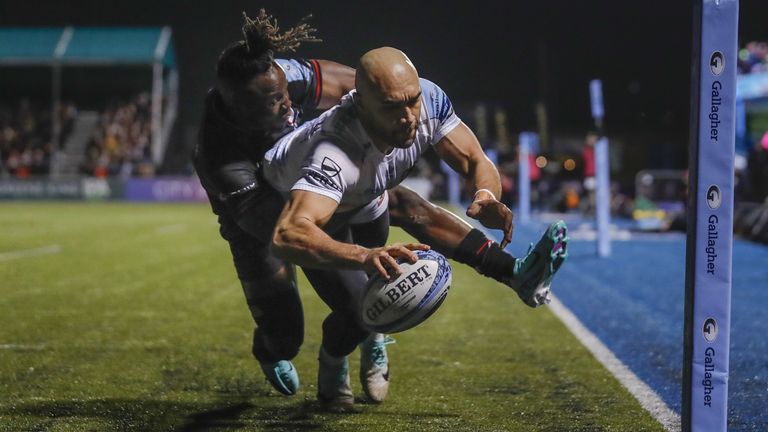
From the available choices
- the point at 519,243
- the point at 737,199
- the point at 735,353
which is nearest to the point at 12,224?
the point at 519,243

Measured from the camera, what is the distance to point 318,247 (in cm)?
348

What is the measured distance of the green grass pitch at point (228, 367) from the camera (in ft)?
14.6

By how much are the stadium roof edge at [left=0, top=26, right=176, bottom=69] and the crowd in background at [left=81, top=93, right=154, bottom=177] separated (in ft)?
8.56

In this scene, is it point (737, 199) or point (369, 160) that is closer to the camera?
point (369, 160)

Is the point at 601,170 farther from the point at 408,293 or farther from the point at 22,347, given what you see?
Result: the point at 408,293

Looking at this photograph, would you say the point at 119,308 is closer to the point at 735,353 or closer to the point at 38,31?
the point at 735,353

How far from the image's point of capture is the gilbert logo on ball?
3.12 metres

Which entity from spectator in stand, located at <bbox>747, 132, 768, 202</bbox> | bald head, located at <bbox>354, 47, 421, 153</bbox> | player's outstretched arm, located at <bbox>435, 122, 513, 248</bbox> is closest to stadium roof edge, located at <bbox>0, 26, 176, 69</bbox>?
spectator in stand, located at <bbox>747, 132, 768, 202</bbox>

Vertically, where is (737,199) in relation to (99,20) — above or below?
below

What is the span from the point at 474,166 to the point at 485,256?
18.7 inches

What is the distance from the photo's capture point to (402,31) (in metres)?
9.34

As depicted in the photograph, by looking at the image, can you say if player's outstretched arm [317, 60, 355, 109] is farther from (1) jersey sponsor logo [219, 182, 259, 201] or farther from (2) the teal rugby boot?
(2) the teal rugby boot

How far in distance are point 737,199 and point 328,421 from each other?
15841mm

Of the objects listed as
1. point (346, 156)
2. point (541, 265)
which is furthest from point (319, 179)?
point (541, 265)
